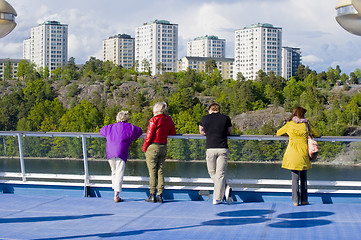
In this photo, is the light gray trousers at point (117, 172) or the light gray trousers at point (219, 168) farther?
the light gray trousers at point (117, 172)

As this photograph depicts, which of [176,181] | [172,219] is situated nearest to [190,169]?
[176,181]

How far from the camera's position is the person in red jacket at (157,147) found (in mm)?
7395

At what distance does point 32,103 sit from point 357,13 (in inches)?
5337

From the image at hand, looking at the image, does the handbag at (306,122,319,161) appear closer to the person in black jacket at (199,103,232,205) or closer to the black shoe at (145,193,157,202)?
the person in black jacket at (199,103,232,205)

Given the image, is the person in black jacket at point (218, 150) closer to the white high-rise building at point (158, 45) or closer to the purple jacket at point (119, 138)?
the purple jacket at point (119, 138)

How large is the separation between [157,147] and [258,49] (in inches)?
7171

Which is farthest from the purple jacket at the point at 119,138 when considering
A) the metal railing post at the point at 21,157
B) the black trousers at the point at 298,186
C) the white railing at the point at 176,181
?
the black trousers at the point at 298,186

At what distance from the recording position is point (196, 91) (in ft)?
461

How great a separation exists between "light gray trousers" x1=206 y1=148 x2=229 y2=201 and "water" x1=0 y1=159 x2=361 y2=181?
16.6 inches

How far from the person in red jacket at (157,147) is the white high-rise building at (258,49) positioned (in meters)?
182

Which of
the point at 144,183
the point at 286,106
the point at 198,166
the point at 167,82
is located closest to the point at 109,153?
the point at 144,183

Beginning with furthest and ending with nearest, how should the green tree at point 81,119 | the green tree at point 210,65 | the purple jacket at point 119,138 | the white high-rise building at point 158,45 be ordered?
the white high-rise building at point 158,45, the green tree at point 210,65, the green tree at point 81,119, the purple jacket at point 119,138

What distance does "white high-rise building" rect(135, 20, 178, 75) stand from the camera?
19238 centimetres

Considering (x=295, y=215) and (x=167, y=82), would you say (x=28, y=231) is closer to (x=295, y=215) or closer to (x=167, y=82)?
(x=295, y=215)
